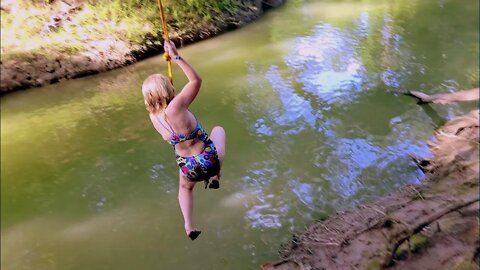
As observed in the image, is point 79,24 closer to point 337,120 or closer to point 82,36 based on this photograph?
point 82,36

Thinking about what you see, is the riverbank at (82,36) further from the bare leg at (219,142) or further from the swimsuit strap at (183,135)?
the swimsuit strap at (183,135)

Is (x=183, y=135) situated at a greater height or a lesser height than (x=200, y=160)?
greater

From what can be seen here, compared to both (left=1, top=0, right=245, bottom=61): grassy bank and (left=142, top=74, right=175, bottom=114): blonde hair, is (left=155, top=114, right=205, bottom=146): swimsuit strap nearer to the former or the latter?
(left=142, top=74, right=175, bottom=114): blonde hair

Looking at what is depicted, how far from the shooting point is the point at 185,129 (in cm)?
312

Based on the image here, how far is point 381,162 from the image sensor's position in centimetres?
522

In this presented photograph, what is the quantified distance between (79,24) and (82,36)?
1.29 ft

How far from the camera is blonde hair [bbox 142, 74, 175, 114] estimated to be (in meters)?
2.92

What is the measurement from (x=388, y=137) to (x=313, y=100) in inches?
56.1

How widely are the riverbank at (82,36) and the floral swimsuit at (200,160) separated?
23.6 feet

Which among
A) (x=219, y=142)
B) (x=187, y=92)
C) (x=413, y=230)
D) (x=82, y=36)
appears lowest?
(x=82, y=36)

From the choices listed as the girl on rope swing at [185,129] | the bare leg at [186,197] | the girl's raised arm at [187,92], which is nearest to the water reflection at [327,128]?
the bare leg at [186,197]

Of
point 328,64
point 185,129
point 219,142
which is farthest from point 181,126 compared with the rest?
point 328,64

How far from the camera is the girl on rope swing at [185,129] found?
2926 mm

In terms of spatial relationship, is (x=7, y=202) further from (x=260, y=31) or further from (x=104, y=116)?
(x=260, y=31)
